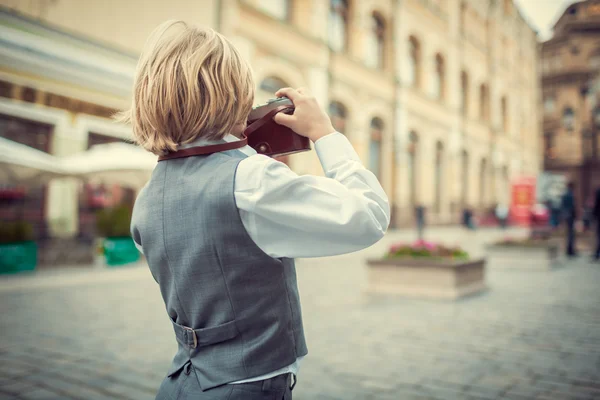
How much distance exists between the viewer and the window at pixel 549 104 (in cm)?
4631

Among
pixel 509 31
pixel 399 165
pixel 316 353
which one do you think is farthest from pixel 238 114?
pixel 509 31

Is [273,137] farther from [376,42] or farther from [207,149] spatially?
[376,42]

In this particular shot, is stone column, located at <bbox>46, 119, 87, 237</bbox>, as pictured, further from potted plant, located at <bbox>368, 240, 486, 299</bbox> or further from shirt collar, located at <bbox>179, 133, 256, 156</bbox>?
shirt collar, located at <bbox>179, 133, 256, 156</bbox>

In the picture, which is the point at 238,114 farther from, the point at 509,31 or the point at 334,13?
the point at 509,31

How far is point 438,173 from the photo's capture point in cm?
2764

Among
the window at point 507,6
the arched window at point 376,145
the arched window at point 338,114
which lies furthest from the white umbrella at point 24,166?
the window at point 507,6

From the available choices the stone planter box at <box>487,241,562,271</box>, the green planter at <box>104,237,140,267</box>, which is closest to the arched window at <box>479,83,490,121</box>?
the stone planter box at <box>487,241,562,271</box>

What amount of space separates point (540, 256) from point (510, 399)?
799 cm

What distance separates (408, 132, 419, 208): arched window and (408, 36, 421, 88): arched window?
268 cm

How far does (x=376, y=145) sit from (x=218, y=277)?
2190 centimetres

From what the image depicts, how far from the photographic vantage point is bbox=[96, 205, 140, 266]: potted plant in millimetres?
11324

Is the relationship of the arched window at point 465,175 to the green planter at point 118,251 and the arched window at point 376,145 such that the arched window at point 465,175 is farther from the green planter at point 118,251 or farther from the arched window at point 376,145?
the green planter at point 118,251

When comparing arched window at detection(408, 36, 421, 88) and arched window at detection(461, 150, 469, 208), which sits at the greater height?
arched window at detection(408, 36, 421, 88)

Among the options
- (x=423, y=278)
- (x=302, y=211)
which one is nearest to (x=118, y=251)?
(x=423, y=278)
